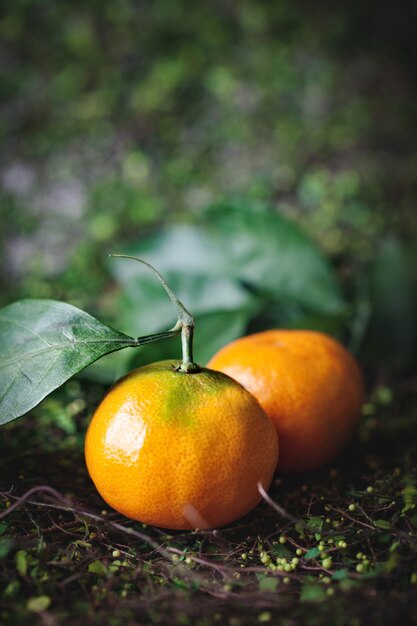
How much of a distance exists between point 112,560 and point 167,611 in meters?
0.11

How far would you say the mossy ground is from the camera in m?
0.50

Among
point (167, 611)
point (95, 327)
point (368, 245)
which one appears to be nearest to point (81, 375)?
point (95, 327)

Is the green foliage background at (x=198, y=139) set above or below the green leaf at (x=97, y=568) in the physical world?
above

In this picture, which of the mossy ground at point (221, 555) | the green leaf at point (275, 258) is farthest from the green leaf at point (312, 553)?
the green leaf at point (275, 258)

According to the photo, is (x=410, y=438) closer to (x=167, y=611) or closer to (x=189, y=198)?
(x=167, y=611)

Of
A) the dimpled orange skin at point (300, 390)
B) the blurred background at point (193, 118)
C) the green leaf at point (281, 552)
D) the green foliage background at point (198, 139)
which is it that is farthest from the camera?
the blurred background at point (193, 118)

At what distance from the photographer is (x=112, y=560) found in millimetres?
596

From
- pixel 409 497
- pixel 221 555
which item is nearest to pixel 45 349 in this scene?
pixel 221 555

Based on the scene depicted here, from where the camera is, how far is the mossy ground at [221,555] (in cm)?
50

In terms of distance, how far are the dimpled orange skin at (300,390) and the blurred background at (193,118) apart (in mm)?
738

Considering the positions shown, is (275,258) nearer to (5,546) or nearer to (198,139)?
(198,139)

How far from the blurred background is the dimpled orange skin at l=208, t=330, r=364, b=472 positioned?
29.1 inches

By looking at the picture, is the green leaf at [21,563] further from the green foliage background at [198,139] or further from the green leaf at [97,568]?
the green foliage background at [198,139]

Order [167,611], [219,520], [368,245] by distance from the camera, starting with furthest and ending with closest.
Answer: [368,245]
[219,520]
[167,611]
